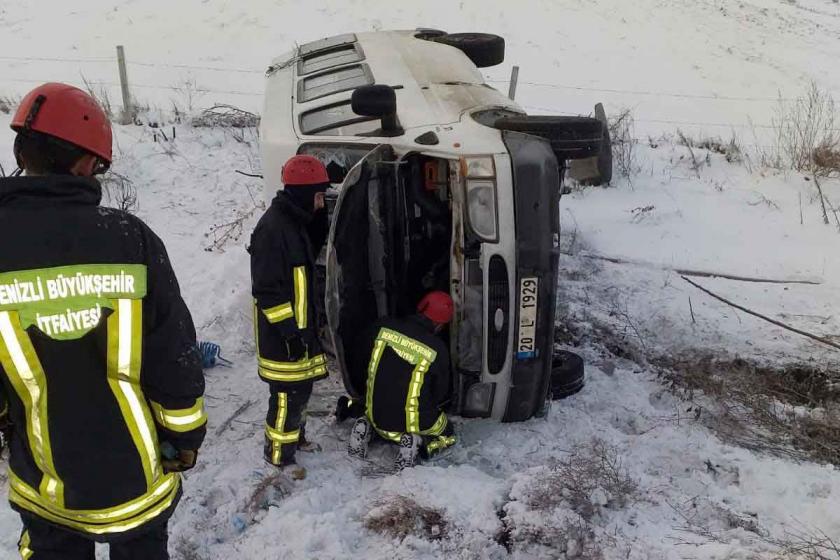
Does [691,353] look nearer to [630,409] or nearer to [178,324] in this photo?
[630,409]

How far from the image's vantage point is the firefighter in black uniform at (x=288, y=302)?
3480mm

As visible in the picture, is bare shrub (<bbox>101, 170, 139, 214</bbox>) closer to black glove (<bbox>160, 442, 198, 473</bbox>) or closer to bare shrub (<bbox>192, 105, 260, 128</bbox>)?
bare shrub (<bbox>192, 105, 260, 128</bbox>)

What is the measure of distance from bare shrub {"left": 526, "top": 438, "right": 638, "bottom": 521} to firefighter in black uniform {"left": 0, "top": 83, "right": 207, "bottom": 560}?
1.64 meters

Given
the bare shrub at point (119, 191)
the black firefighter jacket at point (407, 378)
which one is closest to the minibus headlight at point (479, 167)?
the black firefighter jacket at point (407, 378)

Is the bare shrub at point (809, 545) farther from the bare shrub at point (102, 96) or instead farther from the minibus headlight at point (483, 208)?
the bare shrub at point (102, 96)

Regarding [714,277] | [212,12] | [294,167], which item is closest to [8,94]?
[212,12]

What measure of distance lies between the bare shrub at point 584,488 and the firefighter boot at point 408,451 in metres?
0.74

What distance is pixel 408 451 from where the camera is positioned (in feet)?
12.0

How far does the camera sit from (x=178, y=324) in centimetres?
204

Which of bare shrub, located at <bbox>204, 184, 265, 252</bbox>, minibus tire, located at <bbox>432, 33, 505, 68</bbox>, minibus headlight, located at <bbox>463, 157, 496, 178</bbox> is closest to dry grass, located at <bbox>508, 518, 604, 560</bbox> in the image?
minibus headlight, located at <bbox>463, 157, 496, 178</bbox>

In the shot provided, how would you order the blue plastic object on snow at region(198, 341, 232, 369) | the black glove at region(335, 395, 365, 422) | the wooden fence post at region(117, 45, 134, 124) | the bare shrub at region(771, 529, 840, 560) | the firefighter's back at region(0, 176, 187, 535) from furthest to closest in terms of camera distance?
the wooden fence post at region(117, 45, 134, 124)
the blue plastic object on snow at region(198, 341, 232, 369)
the black glove at region(335, 395, 365, 422)
the bare shrub at region(771, 529, 840, 560)
the firefighter's back at region(0, 176, 187, 535)

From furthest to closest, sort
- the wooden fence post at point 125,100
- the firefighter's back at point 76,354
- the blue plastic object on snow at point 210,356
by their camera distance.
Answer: the wooden fence post at point 125,100 < the blue plastic object on snow at point 210,356 < the firefighter's back at point 76,354

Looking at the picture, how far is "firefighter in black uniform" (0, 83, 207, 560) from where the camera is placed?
5.81 ft

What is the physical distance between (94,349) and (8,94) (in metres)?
12.9
